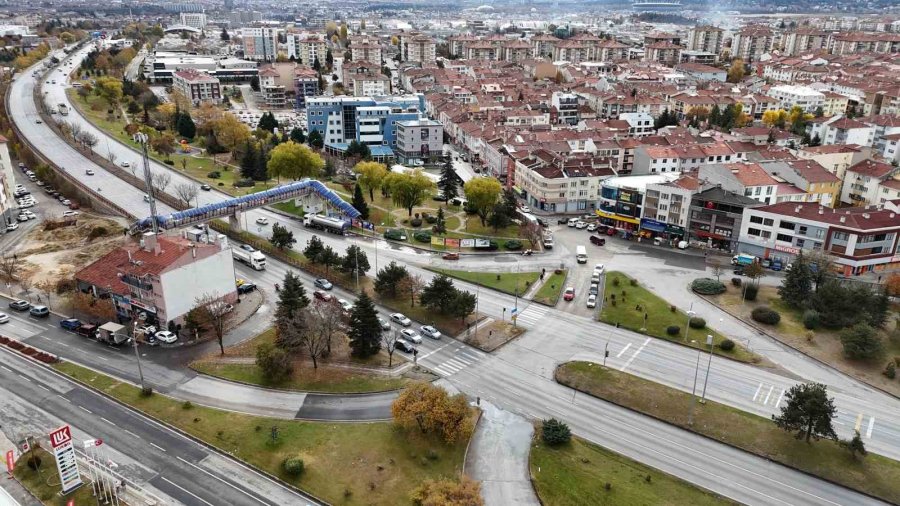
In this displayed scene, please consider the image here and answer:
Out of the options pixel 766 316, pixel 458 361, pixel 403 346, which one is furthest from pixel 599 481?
pixel 766 316

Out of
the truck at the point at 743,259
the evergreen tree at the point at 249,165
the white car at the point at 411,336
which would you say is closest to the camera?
the white car at the point at 411,336

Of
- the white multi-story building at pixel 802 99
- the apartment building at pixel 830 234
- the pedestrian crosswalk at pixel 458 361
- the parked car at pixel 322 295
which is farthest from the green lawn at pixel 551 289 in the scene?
the white multi-story building at pixel 802 99

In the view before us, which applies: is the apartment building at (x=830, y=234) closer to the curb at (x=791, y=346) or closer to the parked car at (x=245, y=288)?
the curb at (x=791, y=346)

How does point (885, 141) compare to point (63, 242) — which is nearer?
point (63, 242)

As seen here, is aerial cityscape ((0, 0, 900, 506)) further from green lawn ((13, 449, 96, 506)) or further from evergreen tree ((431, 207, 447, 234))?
evergreen tree ((431, 207, 447, 234))

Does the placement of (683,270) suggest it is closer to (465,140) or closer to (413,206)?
(413,206)

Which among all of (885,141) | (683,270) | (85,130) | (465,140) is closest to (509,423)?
(683,270)
